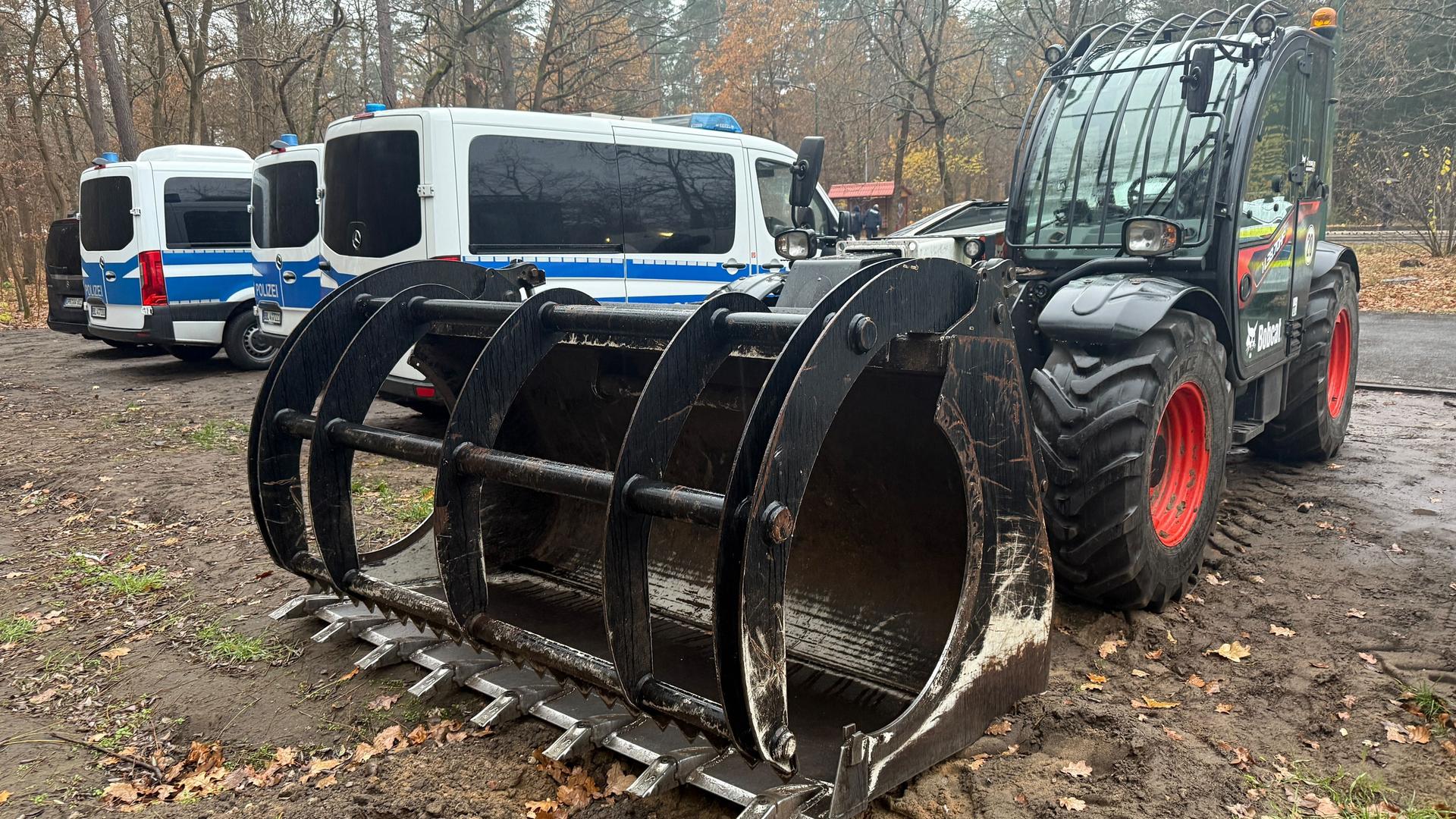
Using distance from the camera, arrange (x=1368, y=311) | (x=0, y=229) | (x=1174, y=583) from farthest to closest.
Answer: (x=0, y=229)
(x=1368, y=311)
(x=1174, y=583)

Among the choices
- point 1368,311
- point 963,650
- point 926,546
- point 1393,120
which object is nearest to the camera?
point 963,650

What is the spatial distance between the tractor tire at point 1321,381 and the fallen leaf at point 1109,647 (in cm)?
267

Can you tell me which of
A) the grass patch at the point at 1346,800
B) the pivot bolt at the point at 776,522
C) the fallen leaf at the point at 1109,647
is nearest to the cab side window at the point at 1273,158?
the fallen leaf at the point at 1109,647

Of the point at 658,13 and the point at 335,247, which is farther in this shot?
the point at 658,13

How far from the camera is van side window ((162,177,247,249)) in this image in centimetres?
1133

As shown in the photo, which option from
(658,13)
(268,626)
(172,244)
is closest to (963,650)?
(268,626)

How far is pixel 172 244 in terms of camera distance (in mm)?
11281

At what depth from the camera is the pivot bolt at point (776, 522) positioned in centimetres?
212

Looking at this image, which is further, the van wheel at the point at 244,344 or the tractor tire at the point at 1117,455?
the van wheel at the point at 244,344

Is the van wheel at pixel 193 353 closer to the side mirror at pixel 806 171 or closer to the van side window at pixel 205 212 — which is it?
the van side window at pixel 205 212

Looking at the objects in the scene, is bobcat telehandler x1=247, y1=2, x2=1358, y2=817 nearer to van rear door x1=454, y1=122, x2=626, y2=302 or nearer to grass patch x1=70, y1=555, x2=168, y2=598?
grass patch x1=70, y1=555, x2=168, y2=598

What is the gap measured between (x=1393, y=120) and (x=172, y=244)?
28406 millimetres

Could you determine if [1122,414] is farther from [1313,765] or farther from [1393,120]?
[1393,120]

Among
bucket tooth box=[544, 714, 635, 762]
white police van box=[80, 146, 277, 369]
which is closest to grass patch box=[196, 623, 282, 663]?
Result: bucket tooth box=[544, 714, 635, 762]
